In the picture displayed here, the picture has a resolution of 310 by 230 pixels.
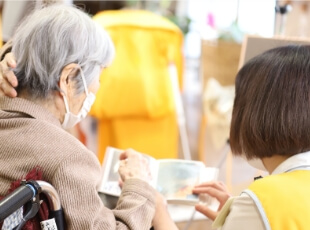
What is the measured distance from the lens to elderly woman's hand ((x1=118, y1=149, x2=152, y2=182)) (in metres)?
1.47

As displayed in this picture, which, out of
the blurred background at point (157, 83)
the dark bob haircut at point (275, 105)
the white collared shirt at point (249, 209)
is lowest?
the blurred background at point (157, 83)

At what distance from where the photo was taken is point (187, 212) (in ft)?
7.19

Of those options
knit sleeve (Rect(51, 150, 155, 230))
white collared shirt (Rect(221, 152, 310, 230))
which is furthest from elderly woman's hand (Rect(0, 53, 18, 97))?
white collared shirt (Rect(221, 152, 310, 230))

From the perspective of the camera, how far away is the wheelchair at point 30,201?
37.7 inches

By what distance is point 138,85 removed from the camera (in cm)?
282

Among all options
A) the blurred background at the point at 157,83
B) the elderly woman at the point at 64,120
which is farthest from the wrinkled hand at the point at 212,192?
the blurred background at the point at 157,83

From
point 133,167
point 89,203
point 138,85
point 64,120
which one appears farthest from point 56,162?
point 138,85

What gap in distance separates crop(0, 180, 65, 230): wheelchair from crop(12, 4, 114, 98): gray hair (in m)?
0.32

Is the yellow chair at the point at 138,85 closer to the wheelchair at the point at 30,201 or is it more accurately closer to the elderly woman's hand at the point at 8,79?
the elderly woman's hand at the point at 8,79

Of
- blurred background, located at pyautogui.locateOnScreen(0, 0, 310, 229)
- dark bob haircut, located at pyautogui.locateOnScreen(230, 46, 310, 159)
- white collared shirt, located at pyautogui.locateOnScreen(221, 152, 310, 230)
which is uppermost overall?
dark bob haircut, located at pyautogui.locateOnScreen(230, 46, 310, 159)

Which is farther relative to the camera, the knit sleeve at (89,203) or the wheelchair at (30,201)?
the knit sleeve at (89,203)

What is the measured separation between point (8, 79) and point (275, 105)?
2.20ft

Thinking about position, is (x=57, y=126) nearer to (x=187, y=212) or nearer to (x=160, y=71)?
(x=187, y=212)

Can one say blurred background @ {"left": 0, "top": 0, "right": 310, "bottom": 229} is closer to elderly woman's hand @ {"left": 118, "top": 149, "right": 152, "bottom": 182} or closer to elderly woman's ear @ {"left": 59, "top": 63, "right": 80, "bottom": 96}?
elderly woman's hand @ {"left": 118, "top": 149, "right": 152, "bottom": 182}
